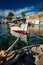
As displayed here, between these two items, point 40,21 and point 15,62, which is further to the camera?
point 40,21

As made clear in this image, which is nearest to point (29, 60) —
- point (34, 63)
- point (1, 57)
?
point (34, 63)

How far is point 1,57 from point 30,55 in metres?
2.91

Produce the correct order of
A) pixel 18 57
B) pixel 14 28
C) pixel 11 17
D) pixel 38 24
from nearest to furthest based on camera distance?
pixel 18 57, pixel 14 28, pixel 38 24, pixel 11 17

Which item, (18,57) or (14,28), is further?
(14,28)

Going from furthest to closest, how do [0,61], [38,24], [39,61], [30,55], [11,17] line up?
[11,17] → [38,24] → [30,55] → [39,61] → [0,61]

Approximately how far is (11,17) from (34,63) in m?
181

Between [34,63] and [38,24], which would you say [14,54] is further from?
[38,24]

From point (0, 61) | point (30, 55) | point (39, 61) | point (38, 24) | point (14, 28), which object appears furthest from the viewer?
point (38, 24)

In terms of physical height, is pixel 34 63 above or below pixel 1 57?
below

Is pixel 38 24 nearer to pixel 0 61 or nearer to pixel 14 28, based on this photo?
pixel 14 28

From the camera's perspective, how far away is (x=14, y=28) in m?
46.7

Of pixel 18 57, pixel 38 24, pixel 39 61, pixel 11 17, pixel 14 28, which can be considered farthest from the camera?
pixel 11 17

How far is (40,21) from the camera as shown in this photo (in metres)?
90.9

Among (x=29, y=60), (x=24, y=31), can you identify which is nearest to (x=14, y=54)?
(x=29, y=60)
